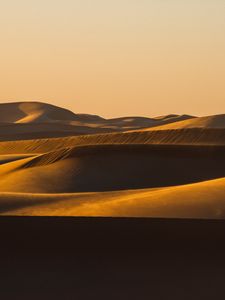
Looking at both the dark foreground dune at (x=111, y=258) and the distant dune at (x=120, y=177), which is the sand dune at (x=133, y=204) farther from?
the dark foreground dune at (x=111, y=258)

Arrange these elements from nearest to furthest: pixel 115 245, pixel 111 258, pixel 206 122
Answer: pixel 111 258 → pixel 115 245 → pixel 206 122

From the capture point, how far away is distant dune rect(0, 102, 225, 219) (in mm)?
12508

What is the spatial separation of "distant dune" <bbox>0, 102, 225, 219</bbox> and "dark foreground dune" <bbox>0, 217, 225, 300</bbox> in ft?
1.71

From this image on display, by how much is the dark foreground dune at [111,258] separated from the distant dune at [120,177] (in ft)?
1.71

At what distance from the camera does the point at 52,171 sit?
2417cm

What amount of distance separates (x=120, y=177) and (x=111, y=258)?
1307cm

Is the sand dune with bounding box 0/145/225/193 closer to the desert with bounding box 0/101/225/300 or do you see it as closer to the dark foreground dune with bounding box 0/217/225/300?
the desert with bounding box 0/101/225/300

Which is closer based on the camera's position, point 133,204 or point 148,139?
point 133,204

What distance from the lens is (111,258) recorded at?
1063 centimetres

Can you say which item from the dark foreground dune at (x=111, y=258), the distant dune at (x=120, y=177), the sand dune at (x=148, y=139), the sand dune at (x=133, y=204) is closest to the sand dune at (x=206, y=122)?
the sand dune at (x=148, y=139)

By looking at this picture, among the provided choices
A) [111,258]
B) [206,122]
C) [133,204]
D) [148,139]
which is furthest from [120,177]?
[206,122]

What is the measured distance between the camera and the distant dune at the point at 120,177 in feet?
41.0

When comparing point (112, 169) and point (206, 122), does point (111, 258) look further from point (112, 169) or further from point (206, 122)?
point (206, 122)

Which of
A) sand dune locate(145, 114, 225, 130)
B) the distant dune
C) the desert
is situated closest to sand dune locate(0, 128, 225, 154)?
the distant dune
